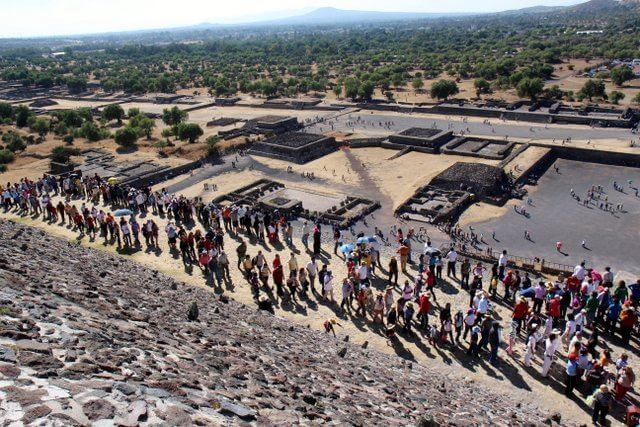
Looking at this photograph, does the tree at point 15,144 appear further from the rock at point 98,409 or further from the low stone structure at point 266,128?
the rock at point 98,409

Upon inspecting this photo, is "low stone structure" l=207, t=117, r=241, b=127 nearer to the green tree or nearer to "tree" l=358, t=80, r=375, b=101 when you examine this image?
the green tree

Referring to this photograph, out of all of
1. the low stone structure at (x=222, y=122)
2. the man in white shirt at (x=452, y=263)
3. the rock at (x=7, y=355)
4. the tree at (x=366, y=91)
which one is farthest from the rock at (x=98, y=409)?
the tree at (x=366, y=91)

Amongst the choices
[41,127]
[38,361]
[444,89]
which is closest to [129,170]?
[41,127]

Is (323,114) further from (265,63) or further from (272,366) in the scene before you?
(265,63)

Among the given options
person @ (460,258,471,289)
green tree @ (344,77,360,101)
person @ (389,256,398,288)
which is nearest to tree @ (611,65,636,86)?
green tree @ (344,77,360,101)

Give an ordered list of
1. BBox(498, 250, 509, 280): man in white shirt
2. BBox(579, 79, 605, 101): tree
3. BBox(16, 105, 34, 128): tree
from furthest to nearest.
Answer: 1. BBox(16, 105, 34, 128): tree
2. BBox(579, 79, 605, 101): tree
3. BBox(498, 250, 509, 280): man in white shirt

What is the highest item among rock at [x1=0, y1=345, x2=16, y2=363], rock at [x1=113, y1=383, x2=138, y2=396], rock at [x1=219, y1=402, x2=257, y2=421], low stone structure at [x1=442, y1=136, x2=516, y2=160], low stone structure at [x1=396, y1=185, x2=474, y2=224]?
rock at [x1=0, y1=345, x2=16, y2=363]

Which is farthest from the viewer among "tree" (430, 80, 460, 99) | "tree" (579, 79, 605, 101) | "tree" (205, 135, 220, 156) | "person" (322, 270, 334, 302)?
"tree" (430, 80, 460, 99)
